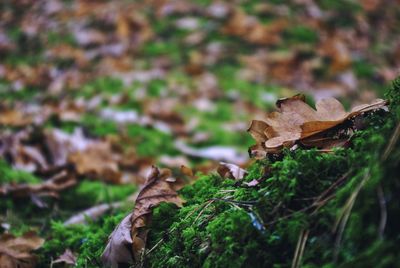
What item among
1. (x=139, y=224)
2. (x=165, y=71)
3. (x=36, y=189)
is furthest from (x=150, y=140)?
(x=139, y=224)

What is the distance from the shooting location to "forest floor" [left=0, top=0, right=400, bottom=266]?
230 centimetres

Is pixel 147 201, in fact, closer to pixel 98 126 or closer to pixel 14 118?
pixel 98 126

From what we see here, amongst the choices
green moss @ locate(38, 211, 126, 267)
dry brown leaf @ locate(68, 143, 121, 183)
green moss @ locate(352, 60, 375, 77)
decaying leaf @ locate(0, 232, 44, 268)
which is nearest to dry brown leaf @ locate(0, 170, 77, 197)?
dry brown leaf @ locate(68, 143, 121, 183)

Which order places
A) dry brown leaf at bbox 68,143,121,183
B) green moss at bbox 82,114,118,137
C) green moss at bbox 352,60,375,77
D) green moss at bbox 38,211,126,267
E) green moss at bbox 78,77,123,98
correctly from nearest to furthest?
green moss at bbox 38,211,126,267 < dry brown leaf at bbox 68,143,121,183 < green moss at bbox 82,114,118,137 < green moss at bbox 78,77,123,98 < green moss at bbox 352,60,375,77

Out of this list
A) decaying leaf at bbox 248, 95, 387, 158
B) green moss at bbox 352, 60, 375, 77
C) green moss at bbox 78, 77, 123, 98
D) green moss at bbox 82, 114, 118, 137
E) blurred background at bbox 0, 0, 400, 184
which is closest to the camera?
decaying leaf at bbox 248, 95, 387, 158

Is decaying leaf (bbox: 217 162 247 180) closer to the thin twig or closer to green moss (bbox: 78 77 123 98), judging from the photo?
the thin twig

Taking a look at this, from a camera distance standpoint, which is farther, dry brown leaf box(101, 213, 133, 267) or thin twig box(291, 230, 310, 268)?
dry brown leaf box(101, 213, 133, 267)

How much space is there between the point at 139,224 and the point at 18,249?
57cm

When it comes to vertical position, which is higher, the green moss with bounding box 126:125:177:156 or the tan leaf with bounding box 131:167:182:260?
the tan leaf with bounding box 131:167:182:260

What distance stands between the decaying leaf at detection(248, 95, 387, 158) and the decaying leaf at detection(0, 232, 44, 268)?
36.2 inches

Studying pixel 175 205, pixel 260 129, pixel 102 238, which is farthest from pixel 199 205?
pixel 102 238

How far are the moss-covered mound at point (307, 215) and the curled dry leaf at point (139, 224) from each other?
5 cm

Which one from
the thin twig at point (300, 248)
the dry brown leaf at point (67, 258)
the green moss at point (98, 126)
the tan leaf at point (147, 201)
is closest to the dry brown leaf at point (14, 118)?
the green moss at point (98, 126)

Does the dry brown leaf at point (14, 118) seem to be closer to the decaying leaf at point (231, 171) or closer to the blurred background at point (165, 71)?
the blurred background at point (165, 71)
